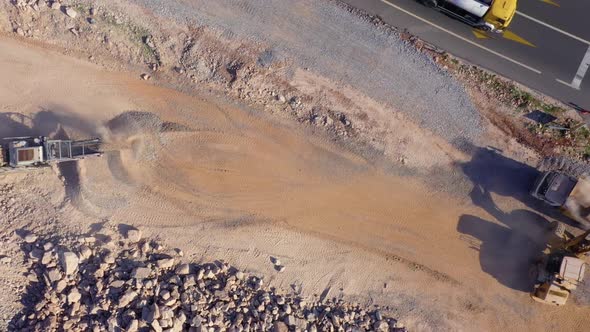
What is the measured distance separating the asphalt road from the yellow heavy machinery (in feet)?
18.9

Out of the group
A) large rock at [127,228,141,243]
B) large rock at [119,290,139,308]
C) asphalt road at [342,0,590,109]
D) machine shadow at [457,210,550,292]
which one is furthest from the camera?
asphalt road at [342,0,590,109]

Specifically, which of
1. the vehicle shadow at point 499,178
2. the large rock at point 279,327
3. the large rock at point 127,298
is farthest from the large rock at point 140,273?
the vehicle shadow at point 499,178

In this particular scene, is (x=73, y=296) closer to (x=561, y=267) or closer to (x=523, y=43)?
(x=561, y=267)

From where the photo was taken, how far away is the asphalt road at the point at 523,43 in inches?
767

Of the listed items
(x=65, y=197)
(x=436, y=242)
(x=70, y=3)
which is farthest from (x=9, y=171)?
(x=436, y=242)

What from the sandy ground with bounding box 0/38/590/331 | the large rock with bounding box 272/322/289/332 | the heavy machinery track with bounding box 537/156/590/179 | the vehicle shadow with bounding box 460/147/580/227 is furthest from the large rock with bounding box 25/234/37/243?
the heavy machinery track with bounding box 537/156/590/179

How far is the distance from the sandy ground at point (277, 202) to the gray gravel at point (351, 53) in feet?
6.50

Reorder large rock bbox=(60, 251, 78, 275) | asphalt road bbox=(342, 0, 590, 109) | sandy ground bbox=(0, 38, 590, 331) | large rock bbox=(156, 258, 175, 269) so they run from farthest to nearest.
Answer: asphalt road bbox=(342, 0, 590, 109)
sandy ground bbox=(0, 38, 590, 331)
large rock bbox=(156, 258, 175, 269)
large rock bbox=(60, 251, 78, 275)

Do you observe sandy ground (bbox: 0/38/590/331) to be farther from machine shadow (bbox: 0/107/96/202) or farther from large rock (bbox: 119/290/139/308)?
large rock (bbox: 119/290/139/308)

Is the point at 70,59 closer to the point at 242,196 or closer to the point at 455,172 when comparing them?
the point at 242,196

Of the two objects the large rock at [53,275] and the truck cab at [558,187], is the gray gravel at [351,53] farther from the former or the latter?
the large rock at [53,275]

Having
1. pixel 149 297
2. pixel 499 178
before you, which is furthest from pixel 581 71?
pixel 149 297

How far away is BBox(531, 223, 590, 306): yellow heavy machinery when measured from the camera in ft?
57.4

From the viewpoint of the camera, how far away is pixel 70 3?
18781 mm
